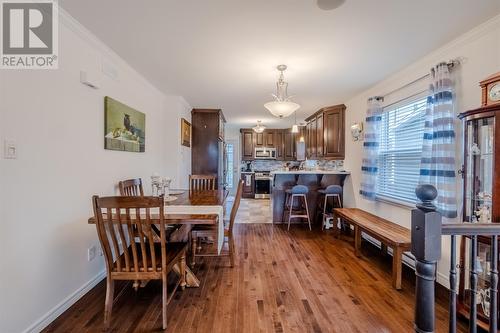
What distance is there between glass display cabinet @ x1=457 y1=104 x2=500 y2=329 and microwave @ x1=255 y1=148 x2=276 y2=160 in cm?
630

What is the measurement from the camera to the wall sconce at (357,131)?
13.7 ft

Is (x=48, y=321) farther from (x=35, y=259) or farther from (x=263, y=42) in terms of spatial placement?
(x=263, y=42)

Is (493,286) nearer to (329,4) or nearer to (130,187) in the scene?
(329,4)

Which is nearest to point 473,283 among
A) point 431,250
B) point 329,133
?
point 431,250

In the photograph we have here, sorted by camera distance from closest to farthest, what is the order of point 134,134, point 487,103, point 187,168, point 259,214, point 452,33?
point 487,103
point 452,33
point 134,134
point 187,168
point 259,214

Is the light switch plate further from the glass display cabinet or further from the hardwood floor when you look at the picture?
the glass display cabinet

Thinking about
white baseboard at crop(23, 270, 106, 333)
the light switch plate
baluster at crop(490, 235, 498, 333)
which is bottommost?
white baseboard at crop(23, 270, 106, 333)

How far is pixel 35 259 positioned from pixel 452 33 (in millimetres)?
3882

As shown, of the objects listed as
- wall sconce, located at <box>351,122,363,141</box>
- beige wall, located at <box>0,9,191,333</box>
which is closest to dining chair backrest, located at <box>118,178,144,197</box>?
beige wall, located at <box>0,9,191,333</box>

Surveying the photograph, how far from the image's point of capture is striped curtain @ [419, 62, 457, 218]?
7.59 ft

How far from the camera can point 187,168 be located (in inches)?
200

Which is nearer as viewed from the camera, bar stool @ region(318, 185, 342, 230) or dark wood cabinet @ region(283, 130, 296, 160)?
bar stool @ region(318, 185, 342, 230)

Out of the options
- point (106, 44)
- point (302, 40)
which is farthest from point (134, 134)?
point (302, 40)

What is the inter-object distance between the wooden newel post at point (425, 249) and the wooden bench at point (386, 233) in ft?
5.05
